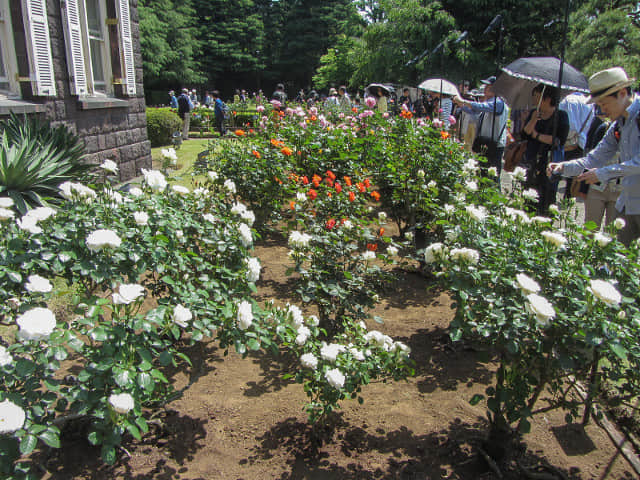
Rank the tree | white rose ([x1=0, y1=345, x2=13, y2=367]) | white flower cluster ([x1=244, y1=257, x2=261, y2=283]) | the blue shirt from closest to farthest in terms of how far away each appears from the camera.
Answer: white rose ([x1=0, y1=345, x2=13, y2=367])
white flower cluster ([x1=244, y1=257, x2=261, y2=283])
the blue shirt
the tree

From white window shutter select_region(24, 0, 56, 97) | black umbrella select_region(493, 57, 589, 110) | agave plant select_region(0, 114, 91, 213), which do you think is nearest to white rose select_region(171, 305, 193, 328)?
agave plant select_region(0, 114, 91, 213)

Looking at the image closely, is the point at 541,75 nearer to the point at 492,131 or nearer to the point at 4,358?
the point at 492,131

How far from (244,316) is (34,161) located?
3493 millimetres

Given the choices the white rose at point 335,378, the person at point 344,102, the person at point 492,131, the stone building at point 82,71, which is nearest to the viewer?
the white rose at point 335,378

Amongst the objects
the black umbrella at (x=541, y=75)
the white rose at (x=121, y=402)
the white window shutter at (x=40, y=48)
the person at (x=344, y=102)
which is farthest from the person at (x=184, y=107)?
the white rose at (x=121, y=402)

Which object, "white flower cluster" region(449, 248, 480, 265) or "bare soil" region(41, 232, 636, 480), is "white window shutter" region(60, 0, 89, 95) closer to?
"bare soil" region(41, 232, 636, 480)

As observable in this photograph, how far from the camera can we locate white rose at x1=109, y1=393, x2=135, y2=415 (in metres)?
1.50

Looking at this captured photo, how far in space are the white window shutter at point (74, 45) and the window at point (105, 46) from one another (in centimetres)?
20

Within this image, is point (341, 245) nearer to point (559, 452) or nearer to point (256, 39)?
point (559, 452)

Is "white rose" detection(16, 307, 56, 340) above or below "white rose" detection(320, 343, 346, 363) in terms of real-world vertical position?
above

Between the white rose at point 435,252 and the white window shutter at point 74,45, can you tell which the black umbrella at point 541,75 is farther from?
the white window shutter at point 74,45

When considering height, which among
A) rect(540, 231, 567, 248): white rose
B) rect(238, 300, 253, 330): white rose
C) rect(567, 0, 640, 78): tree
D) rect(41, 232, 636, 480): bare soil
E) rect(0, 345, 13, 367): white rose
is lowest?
rect(41, 232, 636, 480): bare soil

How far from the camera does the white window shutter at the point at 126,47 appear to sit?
6.95 m

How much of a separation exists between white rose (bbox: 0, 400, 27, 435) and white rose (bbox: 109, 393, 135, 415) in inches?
9.9
